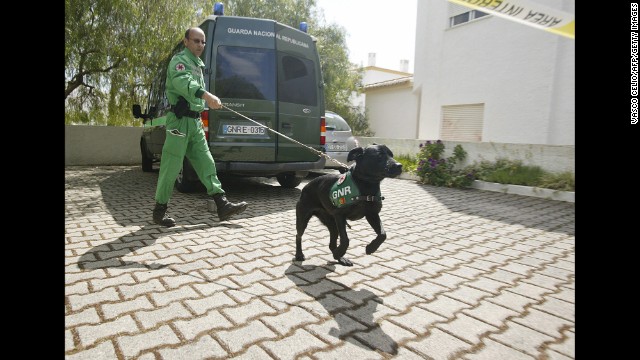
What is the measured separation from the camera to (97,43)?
1002 cm

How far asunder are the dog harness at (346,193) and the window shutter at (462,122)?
33.6ft

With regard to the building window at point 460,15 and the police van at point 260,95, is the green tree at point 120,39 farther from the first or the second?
the building window at point 460,15

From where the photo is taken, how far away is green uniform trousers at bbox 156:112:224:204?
13.6 feet

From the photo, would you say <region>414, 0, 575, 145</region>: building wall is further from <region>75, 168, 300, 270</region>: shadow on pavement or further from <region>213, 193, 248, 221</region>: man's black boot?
<region>213, 193, 248, 221</region>: man's black boot

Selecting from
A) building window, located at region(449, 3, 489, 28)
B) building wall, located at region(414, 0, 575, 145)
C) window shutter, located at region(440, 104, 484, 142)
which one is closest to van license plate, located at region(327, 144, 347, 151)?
building wall, located at region(414, 0, 575, 145)

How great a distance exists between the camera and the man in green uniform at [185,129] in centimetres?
402

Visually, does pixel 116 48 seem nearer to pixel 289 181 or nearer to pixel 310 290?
pixel 289 181

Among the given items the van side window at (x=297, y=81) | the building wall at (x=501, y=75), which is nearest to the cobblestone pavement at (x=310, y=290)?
the van side window at (x=297, y=81)

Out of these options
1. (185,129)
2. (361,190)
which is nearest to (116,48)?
(185,129)

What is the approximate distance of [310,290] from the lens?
2727 millimetres
